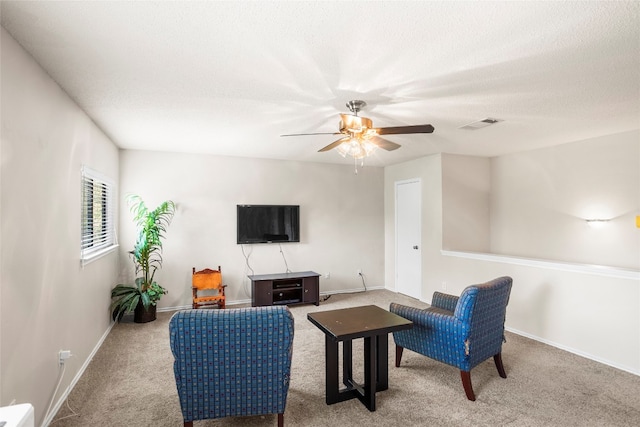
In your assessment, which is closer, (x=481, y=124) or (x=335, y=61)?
(x=335, y=61)

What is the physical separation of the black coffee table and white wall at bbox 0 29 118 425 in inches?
71.9

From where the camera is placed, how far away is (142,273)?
4891mm

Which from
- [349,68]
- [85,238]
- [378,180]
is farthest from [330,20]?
[378,180]

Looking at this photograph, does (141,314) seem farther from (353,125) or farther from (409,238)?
(409,238)

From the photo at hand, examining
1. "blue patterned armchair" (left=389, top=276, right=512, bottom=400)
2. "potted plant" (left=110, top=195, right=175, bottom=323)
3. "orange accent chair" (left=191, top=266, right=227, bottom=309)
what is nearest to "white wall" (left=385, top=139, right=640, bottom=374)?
"blue patterned armchair" (left=389, top=276, right=512, bottom=400)

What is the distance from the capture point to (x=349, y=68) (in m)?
2.25

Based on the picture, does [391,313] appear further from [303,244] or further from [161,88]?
[303,244]

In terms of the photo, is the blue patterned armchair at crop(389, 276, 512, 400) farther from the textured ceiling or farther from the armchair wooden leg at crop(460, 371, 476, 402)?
the textured ceiling

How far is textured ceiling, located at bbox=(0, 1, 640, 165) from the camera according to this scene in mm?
1674

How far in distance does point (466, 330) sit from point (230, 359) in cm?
171

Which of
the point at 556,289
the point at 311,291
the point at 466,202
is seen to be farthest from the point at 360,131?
the point at 466,202

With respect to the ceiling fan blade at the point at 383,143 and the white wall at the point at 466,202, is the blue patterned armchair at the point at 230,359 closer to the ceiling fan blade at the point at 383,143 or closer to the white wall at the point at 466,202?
the ceiling fan blade at the point at 383,143

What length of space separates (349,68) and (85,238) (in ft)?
9.69

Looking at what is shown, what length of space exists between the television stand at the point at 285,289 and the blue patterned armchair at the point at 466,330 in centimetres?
240
